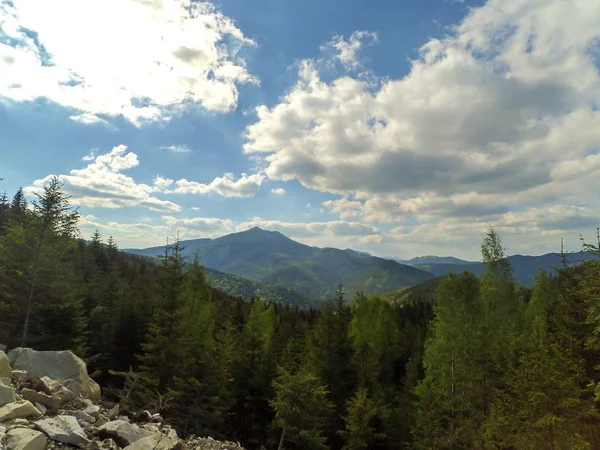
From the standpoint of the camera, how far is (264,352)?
32.4 m

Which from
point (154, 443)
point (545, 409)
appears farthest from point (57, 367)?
point (545, 409)

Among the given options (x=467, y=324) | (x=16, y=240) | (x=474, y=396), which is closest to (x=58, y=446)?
(x=16, y=240)

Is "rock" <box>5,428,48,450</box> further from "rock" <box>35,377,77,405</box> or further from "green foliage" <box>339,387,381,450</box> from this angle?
"green foliage" <box>339,387,381,450</box>

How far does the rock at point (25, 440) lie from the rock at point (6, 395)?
1895 millimetres

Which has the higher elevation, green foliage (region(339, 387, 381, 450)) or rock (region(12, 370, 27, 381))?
rock (region(12, 370, 27, 381))

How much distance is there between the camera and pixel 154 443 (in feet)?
31.3

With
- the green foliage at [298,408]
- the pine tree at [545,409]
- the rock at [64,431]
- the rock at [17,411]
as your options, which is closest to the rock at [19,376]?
the rock at [17,411]

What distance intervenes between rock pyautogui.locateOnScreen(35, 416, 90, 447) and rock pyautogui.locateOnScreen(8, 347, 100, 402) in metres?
5.64

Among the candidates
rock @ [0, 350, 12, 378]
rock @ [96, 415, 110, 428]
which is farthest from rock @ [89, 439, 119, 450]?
rock @ [0, 350, 12, 378]

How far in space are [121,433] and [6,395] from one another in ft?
10.8

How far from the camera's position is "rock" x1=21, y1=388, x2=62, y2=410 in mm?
10555

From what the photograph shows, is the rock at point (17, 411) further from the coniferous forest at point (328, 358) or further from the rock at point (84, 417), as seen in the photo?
the coniferous forest at point (328, 358)

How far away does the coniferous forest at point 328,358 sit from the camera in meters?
16.7

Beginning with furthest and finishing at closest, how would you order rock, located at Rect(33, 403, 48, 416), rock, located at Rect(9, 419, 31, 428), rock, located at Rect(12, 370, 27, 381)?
rock, located at Rect(12, 370, 27, 381) → rock, located at Rect(33, 403, 48, 416) → rock, located at Rect(9, 419, 31, 428)
